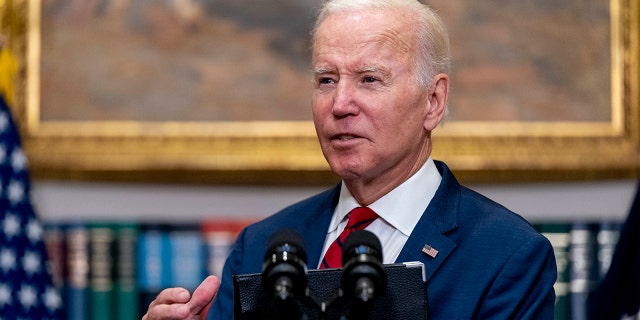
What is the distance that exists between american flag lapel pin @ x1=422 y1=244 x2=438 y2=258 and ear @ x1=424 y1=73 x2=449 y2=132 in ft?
1.23

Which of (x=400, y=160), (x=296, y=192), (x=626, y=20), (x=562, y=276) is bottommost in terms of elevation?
(x=562, y=276)

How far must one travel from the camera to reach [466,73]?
5176 mm

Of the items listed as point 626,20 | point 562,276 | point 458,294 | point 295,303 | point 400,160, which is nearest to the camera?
point 295,303

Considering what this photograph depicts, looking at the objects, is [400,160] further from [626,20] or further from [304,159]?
[626,20]

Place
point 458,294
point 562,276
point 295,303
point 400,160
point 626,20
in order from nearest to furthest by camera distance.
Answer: point 295,303 → point 458,294 → point 400,160 → point 562,276 → point 626,20

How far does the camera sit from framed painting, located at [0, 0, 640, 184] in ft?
16.6

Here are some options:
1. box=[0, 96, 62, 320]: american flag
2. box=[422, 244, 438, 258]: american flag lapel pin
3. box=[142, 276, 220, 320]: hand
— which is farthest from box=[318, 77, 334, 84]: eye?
box=[0, 96, 62, 320]: american flag

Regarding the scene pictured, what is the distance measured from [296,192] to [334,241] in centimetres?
240

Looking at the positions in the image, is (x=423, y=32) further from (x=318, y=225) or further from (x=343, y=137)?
(x=318, y=225)

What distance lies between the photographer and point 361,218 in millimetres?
2676

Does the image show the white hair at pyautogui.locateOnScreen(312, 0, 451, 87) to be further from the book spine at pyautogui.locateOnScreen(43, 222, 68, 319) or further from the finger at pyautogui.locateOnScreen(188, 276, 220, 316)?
the book spine at pyautogui.locateOnScreen(43, 222, 68, 319)

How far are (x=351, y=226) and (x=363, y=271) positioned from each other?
0.84 m

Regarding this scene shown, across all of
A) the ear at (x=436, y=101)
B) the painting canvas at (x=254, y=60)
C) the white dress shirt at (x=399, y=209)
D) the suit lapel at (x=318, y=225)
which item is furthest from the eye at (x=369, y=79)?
the painting canvas at (x=254, y=60)

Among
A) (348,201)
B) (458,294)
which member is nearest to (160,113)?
(348,201)
